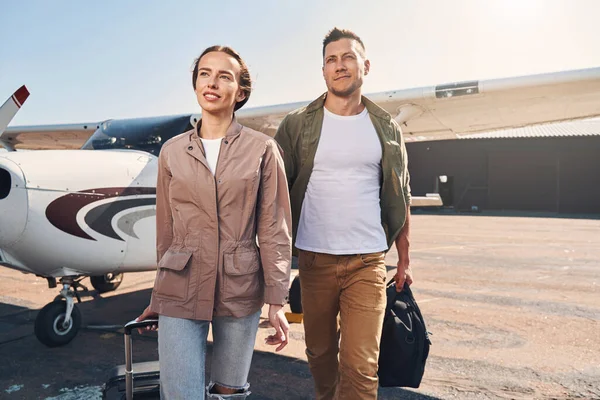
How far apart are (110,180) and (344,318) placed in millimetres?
2626

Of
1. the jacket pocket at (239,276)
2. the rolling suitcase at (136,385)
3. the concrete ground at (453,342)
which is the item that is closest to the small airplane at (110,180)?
the concrete ground at (453,342)

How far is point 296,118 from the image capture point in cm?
240

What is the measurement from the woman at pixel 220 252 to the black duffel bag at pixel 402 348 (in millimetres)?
1018

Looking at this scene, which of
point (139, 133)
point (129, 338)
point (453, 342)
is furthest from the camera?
point (139, 133)

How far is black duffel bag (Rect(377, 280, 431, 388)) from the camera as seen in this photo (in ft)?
7.77

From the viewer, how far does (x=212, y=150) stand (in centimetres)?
165

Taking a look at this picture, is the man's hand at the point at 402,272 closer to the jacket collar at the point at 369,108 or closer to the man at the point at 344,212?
the man at the point at 344,212

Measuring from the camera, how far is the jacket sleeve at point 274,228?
1563mm

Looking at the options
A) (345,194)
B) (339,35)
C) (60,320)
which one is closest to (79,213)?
(60,320)

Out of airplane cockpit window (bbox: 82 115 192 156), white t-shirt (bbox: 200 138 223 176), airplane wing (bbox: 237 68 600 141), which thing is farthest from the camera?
airplane wing (bbox: 237 68 600 141)

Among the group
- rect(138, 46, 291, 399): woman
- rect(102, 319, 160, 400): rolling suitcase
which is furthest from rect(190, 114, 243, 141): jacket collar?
rect(102, 319, 160, 400): rolling suitcase

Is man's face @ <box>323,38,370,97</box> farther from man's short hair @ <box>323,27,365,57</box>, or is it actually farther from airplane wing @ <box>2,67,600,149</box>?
airplane wing @ <box>2,67,600,149</box>

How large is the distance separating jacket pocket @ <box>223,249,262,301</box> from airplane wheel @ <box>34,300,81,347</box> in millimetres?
3033

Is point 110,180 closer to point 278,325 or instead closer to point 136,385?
point 136,385
